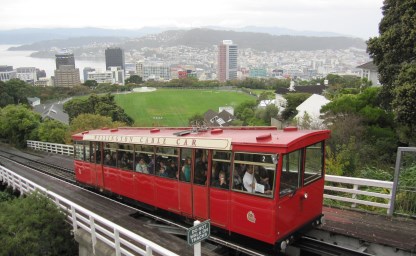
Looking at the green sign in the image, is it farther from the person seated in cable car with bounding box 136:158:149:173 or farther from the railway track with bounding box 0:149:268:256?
the person seated in cable car with bounding box 136:158:149:173

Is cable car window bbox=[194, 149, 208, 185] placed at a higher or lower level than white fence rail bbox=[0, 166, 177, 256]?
higher

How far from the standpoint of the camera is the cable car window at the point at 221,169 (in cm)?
879

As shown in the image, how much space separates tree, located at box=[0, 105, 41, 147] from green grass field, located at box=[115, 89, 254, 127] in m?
54.1

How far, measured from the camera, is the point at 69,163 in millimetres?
25047

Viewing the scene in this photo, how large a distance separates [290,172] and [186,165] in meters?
2.87

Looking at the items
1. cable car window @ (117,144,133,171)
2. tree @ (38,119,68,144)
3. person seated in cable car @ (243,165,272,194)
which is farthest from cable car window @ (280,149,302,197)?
tree @ (38,119,68,144)

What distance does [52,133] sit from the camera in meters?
39.0

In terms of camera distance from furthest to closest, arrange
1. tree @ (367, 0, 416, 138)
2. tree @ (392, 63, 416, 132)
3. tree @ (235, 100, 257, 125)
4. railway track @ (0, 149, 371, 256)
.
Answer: tree @ (235, 100, 257, 125) → tree @ (367, 0, 416, 138) → tree @ (392, 63, 416, 132) → railway track @ (0, 149, 371, 256)

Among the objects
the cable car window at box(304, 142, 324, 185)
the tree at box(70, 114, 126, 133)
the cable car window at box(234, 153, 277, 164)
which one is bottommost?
the tree at box(70, 114, 126, 133)

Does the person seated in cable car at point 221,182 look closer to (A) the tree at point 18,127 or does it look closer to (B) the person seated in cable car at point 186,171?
(B) the person seated in cable car at point 186,171

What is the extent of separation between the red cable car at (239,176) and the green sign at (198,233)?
2.08m

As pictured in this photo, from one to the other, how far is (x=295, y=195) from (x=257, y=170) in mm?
1085

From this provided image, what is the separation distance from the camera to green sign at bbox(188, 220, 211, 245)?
20.1ft

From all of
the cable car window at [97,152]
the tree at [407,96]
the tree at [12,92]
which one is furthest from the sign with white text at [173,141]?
the tree at [12,92]
